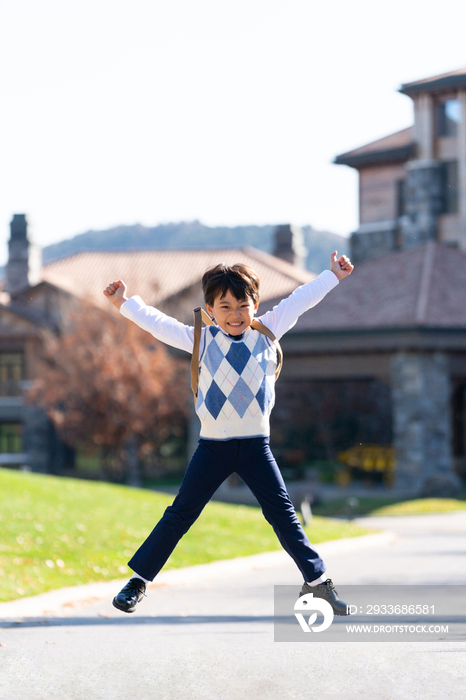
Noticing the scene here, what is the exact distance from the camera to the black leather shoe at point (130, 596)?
458 centimetres

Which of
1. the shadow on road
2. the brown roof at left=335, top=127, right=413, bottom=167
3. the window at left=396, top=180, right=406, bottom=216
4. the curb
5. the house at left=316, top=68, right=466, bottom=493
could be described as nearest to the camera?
the shadow on road

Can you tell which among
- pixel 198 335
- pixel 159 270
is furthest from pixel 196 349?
pixel 159 270

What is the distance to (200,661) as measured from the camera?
18.2ft

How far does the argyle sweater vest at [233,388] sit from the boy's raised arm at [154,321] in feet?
0.45

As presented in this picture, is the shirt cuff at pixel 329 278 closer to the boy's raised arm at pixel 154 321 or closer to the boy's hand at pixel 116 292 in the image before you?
the boy's raised arm at pixel 154 321

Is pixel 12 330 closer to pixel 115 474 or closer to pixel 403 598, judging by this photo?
pixel 115 474

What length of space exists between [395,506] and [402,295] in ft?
20.0

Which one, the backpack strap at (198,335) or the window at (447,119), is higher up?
the window at (447,119)

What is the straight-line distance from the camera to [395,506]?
21594 millimetres

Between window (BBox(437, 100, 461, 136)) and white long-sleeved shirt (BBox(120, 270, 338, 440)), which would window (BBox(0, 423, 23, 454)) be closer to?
window (BBox(437, 100, 461, 136))

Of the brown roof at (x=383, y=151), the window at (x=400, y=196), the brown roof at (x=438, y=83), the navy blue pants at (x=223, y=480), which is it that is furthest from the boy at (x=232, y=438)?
the window at (x=400, y=196)

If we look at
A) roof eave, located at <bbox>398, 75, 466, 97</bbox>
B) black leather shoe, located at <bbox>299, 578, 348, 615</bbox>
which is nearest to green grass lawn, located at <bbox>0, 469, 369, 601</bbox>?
black leather shoe, located at <bbox>299, 578, 348, 615</bbox>

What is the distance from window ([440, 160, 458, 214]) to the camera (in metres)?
32.1

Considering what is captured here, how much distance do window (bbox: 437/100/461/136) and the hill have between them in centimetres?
8390
